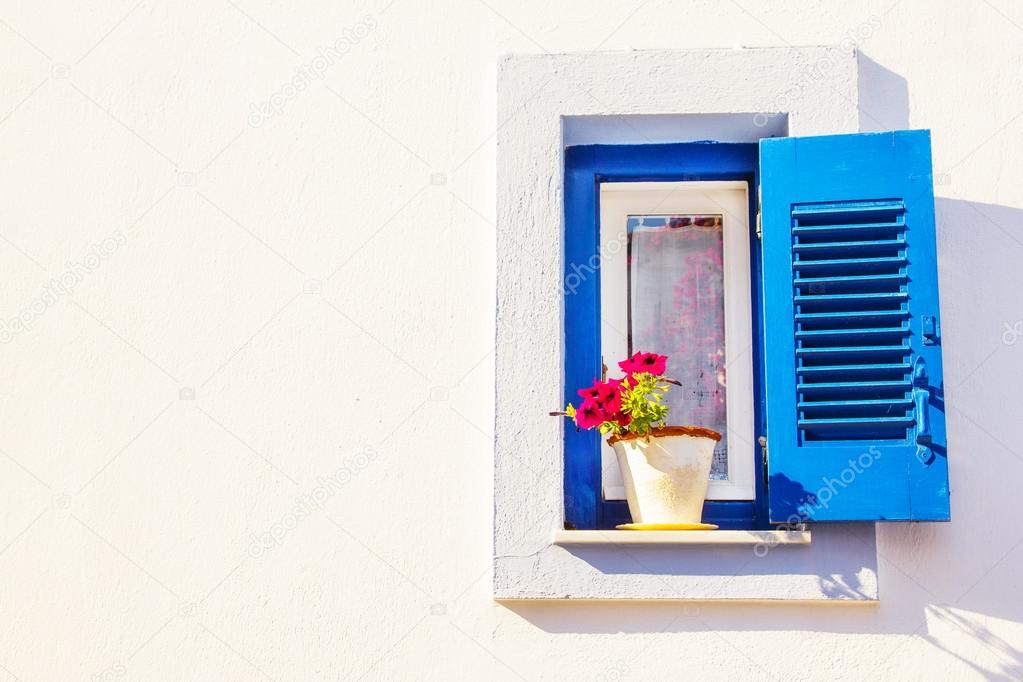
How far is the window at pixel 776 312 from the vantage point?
359 cm

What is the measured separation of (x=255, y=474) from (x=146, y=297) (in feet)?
2.10

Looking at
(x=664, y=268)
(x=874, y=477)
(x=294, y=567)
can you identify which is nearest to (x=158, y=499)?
(x=294, y=567)

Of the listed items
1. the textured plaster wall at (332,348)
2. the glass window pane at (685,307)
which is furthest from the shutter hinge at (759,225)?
the textured plaster wall at (332,348)

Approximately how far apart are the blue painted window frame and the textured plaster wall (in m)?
0.23

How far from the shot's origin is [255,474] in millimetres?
3822

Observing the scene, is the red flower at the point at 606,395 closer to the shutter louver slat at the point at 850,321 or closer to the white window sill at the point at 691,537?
the white window sill at the point at 691,537

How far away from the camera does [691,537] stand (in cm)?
356

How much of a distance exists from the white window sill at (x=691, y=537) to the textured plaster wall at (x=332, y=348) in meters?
0.19

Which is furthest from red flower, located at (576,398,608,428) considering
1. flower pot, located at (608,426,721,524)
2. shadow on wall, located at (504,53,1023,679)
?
shadow on wall, located at (504,53,1023,679)

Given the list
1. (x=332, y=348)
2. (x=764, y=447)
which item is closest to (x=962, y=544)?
(x=764, y=447)

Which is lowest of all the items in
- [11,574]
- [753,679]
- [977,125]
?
[753,679]

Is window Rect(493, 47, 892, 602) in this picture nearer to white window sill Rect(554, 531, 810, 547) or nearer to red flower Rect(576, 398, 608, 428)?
white window sill Rect(554, 531, 810, 547)

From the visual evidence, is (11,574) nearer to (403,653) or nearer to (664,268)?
(403,653)

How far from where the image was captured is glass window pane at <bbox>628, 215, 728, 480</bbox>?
4.02 m
